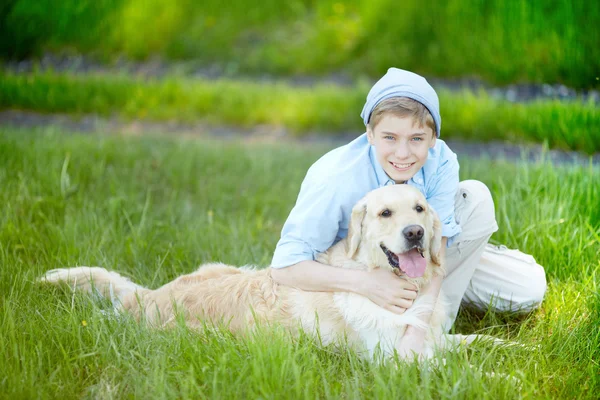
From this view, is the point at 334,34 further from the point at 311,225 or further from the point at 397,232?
the point at 397,232

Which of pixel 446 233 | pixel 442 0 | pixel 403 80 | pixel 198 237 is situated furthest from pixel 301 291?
pixel 442 0

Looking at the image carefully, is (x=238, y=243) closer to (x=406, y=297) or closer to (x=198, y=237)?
(x=198, y=237)

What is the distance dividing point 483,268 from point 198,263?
166 centimetres

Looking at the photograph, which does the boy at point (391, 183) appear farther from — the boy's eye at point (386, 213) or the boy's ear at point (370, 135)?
the boy's eye at point (386, 213)

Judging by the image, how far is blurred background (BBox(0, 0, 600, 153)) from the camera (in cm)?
673

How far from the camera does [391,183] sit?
9.39ft

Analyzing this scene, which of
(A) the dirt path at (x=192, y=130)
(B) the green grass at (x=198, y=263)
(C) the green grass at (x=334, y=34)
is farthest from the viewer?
(A) the dirt path at (x=192, y=130)

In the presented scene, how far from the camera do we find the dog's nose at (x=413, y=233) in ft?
8.32

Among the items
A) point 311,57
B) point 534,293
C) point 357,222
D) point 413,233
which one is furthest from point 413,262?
point 311,57

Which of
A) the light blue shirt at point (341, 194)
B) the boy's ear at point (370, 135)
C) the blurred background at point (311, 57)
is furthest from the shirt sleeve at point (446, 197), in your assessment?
the blurred background at point (311, 57)

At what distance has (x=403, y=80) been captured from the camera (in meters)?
2.73

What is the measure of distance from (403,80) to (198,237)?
75.3 inches

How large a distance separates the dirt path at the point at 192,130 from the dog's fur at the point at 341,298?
14.4 feet

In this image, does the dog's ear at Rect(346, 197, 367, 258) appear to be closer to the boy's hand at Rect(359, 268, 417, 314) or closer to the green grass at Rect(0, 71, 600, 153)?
the boy's hand at Rect(359, 268, 417, 314)
